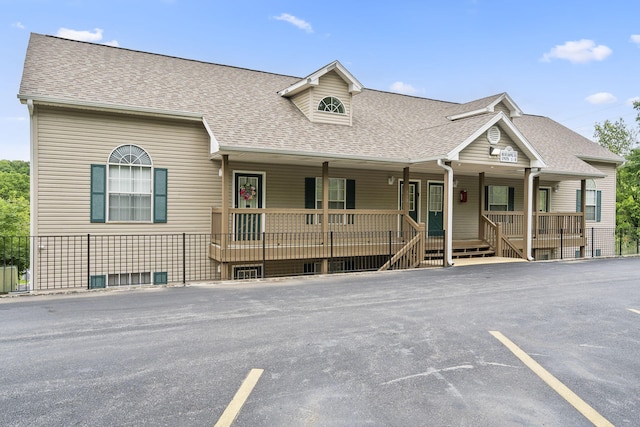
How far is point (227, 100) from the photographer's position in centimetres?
1459

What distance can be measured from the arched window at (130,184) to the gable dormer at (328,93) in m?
5.68

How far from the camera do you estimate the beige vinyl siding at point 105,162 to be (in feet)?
38.4

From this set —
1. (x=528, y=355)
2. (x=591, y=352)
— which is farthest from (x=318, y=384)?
(x=591, y=352)

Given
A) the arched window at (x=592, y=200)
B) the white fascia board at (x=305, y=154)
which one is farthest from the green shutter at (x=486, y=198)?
the arched window at (x=592, y=200)

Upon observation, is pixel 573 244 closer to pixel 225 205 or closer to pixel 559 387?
pixel 225 205

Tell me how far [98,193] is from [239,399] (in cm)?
1003

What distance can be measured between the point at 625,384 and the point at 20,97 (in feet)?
43.2

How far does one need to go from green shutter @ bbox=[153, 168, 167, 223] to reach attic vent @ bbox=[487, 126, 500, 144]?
10388 mm

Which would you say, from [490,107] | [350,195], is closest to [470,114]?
[490,107]

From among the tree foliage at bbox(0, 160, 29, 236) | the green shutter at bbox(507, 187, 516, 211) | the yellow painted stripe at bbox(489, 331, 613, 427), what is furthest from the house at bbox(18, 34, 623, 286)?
the tree foliage at bbox(0, 160, 29, 236)

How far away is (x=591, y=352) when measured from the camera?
5.56 meters

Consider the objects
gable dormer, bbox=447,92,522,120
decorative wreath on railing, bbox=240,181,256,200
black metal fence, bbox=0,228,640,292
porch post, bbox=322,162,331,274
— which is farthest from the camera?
gable dormer, bbox=447,92,522,120

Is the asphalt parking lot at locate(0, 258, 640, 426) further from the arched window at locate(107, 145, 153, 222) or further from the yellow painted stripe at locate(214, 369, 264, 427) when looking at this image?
the arched window at locate(107, 145, 153, 222)

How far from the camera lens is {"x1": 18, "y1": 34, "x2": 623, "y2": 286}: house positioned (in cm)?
1200
